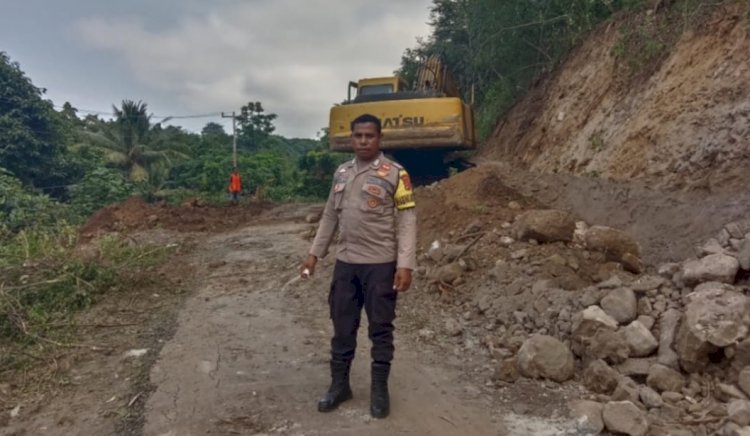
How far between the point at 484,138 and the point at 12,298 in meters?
10.7

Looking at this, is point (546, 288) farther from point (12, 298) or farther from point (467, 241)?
point (12, 298)

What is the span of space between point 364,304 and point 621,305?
188cm

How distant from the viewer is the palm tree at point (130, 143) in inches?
1049

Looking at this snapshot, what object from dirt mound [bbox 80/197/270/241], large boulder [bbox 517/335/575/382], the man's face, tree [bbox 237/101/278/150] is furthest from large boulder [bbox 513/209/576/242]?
tree [bbox 237/101/278/150]

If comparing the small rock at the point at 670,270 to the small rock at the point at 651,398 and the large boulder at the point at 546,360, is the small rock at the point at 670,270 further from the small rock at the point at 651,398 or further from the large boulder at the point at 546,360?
the small rock at the point at 651,398

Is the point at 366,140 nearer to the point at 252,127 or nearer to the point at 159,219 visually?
the point at 159,219

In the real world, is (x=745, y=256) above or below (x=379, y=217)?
below

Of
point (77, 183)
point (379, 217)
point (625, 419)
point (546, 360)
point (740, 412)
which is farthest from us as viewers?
point (77, 183)

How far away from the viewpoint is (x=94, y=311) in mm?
5672

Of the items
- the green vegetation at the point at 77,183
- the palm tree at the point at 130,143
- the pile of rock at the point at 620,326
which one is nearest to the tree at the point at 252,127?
the green vegetation at the point at 77,183

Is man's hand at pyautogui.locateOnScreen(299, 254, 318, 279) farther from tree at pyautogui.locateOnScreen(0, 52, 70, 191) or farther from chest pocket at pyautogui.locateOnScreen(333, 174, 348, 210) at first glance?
tree at pyautogui.locateOnScreen(0, 52, 70, 191)

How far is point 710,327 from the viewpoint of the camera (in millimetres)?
3498

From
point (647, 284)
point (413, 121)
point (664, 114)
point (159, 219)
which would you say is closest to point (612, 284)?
point (647, 284)

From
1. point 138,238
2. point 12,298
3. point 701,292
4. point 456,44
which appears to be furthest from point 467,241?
point 456,44
